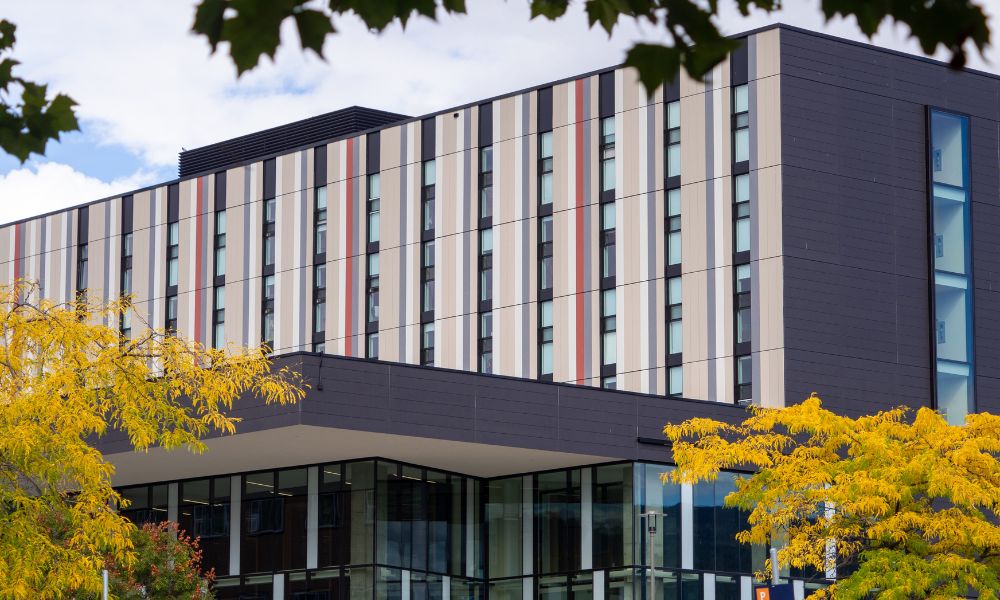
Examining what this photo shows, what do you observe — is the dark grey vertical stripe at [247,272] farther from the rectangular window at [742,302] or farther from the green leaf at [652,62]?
the green leaf at [652,62]

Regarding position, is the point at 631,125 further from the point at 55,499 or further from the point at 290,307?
the point at 55,499

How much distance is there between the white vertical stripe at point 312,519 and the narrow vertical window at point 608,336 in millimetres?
13542

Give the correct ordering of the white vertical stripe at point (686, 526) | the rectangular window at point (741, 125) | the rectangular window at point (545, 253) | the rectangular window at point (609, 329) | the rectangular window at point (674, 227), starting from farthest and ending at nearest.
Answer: the rectangular window at point (545, 253)
the rectangular window at point (609, 329)
the rectangular window at point (674, 227)
the rectangular window at point (741, 125)
the white vertical stripe at point (686, 526)

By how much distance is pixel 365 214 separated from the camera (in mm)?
64688

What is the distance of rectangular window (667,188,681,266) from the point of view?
183 ft

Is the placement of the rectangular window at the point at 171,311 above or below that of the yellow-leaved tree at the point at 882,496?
above

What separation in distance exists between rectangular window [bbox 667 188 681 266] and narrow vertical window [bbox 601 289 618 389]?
255 cm

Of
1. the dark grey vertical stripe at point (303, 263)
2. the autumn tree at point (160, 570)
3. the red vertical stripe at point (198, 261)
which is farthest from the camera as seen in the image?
the red vertical stripe at point (198, 261)

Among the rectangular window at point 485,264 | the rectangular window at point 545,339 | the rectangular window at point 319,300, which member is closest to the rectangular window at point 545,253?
the rectangular window at point 545,339

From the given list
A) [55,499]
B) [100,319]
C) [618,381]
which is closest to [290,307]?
[100,319]

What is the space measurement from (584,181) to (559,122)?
7.41 ft

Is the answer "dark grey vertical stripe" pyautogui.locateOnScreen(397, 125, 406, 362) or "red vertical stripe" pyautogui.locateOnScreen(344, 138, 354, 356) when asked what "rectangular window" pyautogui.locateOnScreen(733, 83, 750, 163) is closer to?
"dark grey vertical stripe" pyautogui.locateOnScreen(397, 125, 406, 362)

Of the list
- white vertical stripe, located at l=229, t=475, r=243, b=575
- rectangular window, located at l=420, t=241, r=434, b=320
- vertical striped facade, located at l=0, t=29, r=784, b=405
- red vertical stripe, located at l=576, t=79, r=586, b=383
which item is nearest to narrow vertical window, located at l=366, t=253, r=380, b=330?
vertical striped facade, located at l=0, t=29, r=784, b=405

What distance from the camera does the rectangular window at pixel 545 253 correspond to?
59.4m
